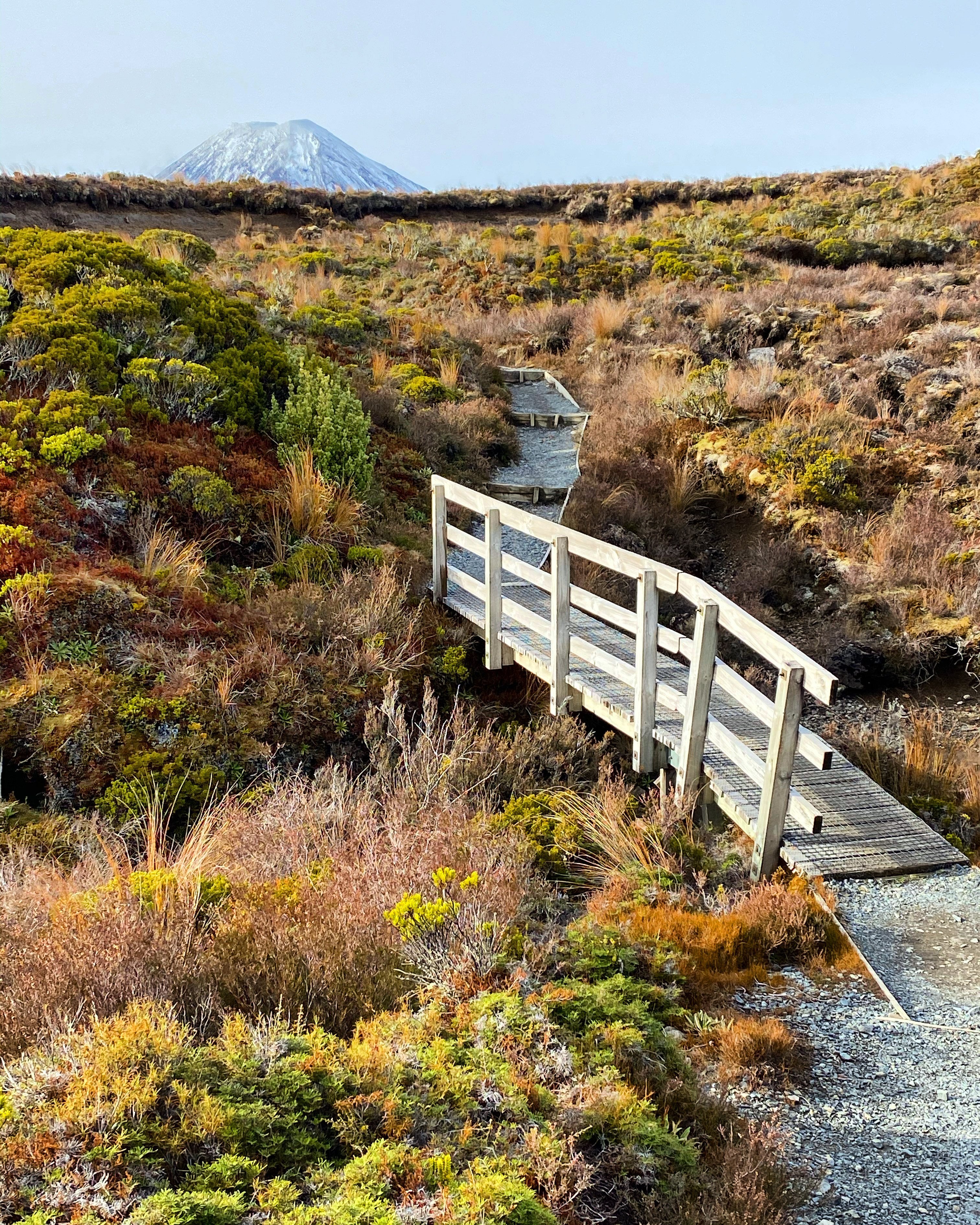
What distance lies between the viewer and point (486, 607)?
7898 millimetres

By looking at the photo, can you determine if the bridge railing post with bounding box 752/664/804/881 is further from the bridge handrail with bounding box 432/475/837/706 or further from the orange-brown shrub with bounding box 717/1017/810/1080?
the orange-brown shrub with bounding box 717/1017/810/1080

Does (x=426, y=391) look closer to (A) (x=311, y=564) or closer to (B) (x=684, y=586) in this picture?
(A) (x=311, y=564)

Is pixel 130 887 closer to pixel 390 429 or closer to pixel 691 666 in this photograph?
pixel 691 666

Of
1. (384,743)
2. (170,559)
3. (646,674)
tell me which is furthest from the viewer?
(170,559)

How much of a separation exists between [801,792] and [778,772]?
101 cm

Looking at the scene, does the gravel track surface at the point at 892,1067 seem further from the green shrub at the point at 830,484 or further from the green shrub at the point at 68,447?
the green shrub at the point at 68,447

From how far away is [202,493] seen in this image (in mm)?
8438

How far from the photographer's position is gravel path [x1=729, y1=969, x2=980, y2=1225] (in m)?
3.12

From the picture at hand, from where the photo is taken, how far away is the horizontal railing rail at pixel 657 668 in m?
5.13

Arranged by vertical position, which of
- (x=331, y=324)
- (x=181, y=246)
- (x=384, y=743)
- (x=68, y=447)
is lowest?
(x=384, y=743)

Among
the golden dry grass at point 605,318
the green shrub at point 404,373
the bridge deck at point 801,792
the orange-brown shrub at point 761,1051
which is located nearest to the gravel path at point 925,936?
the bridge deck at point 801,792

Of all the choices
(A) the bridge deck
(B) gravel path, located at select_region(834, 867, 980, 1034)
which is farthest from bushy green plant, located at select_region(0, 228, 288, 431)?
(B) gravel path, located at select_region(834, 867, 980, 1034)

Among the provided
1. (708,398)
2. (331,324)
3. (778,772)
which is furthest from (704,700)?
(331,324)

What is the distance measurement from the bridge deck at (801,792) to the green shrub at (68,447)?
455cm
